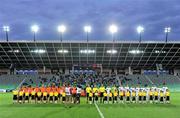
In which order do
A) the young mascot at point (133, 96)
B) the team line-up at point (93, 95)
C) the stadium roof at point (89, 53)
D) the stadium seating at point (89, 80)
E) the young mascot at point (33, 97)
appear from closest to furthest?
the team line-up at point (93, 95)
the young mascot at point (33, 97)
the young mascot at point (133, 96)
the stadium roof at point (89, 53)
the stadium seating at point (89, 80)

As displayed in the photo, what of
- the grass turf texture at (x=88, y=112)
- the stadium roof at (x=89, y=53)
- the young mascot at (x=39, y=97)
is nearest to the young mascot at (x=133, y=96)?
the grass turf texture at (x=88, y=112)

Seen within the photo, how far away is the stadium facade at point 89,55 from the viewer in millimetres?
69875

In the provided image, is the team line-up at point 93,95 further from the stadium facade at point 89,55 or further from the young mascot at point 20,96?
the stadium facade at point 89,55

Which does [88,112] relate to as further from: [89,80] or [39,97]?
[89,80]

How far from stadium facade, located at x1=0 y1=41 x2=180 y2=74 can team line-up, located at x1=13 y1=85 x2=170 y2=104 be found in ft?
121

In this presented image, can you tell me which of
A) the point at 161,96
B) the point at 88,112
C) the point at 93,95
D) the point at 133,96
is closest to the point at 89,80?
the point at 133,96

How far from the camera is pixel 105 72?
82.1 m

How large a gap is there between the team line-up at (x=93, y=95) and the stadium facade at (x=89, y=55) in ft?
121

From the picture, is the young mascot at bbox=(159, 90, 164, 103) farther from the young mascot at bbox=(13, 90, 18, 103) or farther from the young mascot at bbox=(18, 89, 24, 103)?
the young mascot at bbox=(13, 90, 18, 103)

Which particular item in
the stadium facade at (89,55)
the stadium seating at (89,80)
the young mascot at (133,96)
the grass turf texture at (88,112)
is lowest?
the grass turf texture at (88,112)

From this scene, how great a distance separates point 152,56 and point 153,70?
10.1 m

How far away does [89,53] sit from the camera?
72688 mm

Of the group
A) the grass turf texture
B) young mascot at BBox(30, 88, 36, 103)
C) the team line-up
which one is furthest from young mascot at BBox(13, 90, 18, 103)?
the grass turf texture

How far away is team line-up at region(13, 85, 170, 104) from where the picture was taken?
31.8 meters
